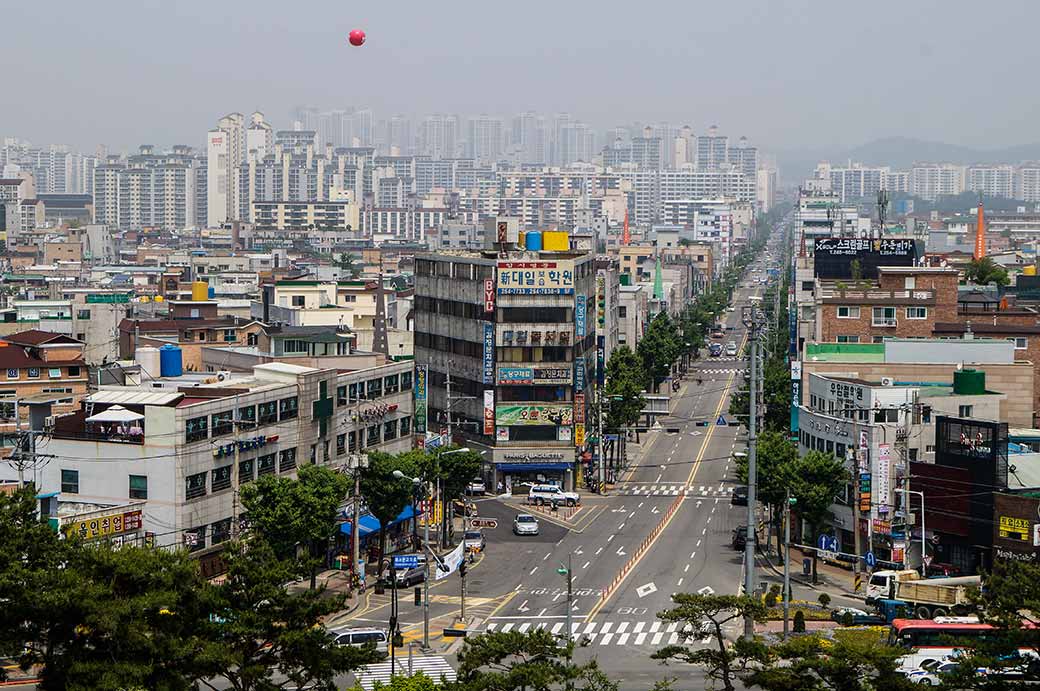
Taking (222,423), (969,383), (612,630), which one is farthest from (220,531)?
(969,383)

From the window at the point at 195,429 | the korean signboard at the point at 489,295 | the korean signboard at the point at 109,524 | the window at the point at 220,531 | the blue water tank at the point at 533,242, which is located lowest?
the window at the point at 220,531

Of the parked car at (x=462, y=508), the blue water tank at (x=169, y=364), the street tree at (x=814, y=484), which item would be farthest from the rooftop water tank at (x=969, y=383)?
the blue water tank at (x=169, y=364)

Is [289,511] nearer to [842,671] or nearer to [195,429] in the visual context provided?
[195,429]

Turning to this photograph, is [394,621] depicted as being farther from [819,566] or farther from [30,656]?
[819,566]

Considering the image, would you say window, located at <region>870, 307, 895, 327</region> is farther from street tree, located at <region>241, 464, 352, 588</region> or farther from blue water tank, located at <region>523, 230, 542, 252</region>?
street tree, located at <region>241, 464, 352, 588</region>

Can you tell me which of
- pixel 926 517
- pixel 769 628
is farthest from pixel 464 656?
pixel 926 517

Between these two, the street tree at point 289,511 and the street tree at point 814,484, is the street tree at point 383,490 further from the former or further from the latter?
the street tree at point 814,484
